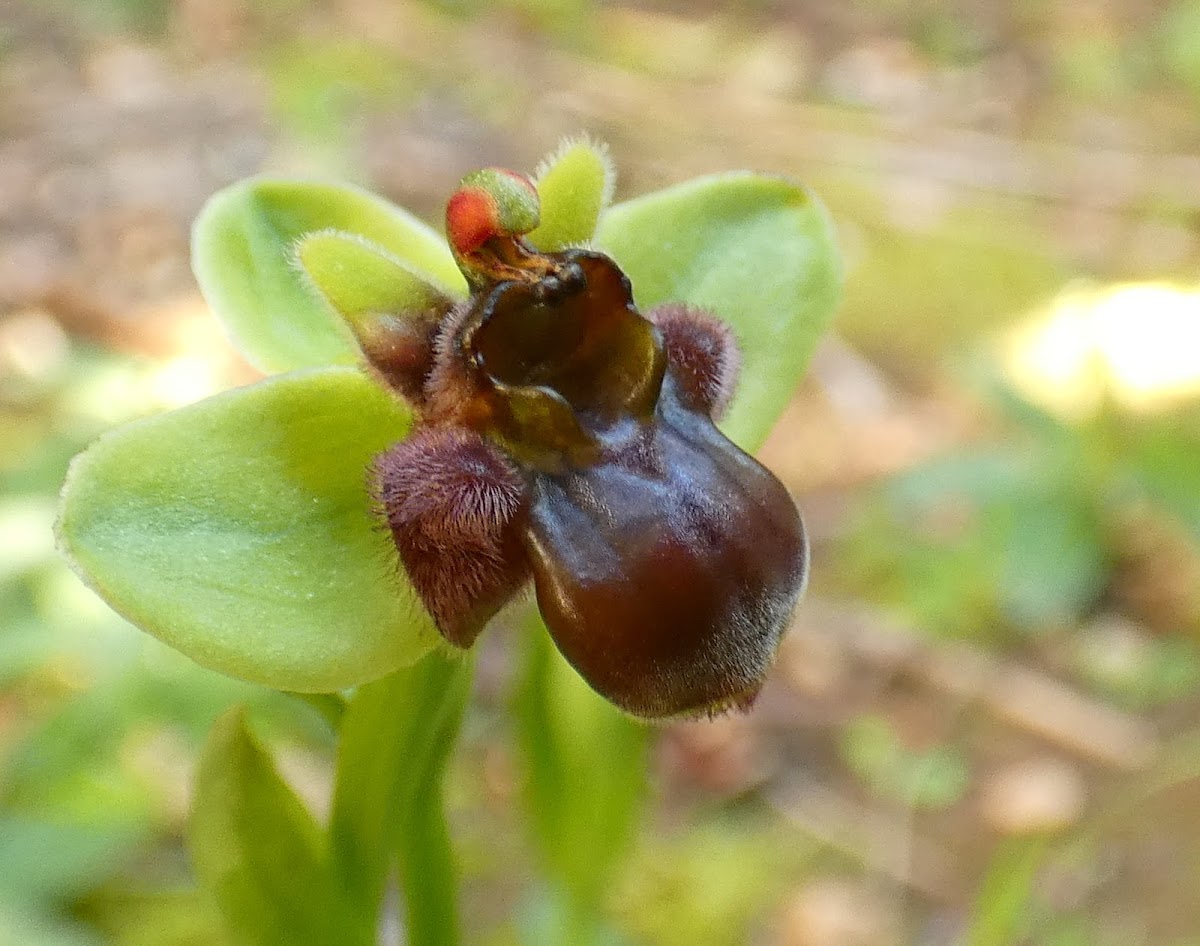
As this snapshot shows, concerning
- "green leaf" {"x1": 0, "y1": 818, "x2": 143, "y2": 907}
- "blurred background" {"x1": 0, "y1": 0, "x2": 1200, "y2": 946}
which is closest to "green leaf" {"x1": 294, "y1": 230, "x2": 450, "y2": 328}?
"blurred background" {"x1": 0, "y1": 0, "x2": 1200, "y2": 946}

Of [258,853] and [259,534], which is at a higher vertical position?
[259,534]

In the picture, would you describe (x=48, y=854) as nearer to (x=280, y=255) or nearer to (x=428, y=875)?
(x=428, y=875)

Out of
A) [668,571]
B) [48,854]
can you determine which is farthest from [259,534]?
[48,854]

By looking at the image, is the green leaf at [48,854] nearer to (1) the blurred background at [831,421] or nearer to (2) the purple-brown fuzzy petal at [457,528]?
(1) the blurred background at [831,421]

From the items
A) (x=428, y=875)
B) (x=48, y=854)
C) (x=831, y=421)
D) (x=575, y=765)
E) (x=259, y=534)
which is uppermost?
(x=259, y=534)

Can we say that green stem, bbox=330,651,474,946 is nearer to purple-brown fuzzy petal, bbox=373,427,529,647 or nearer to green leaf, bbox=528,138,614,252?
purple-brown fuzzy petal, bbox=373,427,529,647

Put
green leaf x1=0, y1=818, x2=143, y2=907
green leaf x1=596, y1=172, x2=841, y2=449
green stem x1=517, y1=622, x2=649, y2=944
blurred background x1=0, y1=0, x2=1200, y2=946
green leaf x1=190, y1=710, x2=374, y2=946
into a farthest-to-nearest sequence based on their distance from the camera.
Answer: blurred background x1=0, y1=0, x2=1200, y2=946 → green leaf x1=0, y1=818, x2=143, y2=907 → green stem x1=517, y1=622, x2=649, y2=944 → green leaf x1=596, y1=172, x2=841, y2=449 → green leaf x1=190, y1=710, x2=374, y2=946
